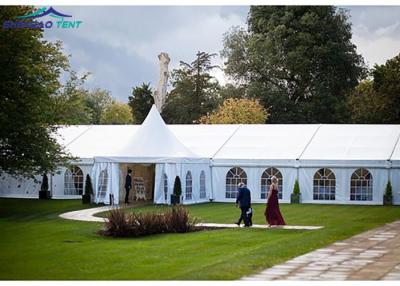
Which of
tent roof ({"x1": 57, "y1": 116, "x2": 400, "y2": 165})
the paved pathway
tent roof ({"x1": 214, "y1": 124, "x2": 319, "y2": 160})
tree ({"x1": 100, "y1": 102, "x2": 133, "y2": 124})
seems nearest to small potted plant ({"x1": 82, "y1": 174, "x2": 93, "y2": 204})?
tent roof ({"x1": 57, "y1": 116, "x2": 400, "y2": 165})

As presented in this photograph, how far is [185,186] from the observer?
2659 centimetres

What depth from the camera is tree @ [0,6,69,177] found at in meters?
21.2

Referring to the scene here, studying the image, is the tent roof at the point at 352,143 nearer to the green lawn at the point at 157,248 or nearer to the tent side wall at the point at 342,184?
the tent side wall at the point at 342,184

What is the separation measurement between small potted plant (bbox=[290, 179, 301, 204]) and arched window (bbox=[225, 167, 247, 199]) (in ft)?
6.54

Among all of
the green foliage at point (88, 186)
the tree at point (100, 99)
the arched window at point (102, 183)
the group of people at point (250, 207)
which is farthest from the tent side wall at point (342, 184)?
the tree at point (100, 99)

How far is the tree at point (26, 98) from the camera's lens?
21156 mm

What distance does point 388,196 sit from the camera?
26625mm

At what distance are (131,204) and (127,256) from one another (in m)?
12.5

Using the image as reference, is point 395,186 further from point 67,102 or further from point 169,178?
point 67,102

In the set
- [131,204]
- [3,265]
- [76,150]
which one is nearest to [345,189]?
[131,204]

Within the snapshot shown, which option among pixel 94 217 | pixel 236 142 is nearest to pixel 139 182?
pixel 236 142

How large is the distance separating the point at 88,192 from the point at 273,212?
9.80 metres

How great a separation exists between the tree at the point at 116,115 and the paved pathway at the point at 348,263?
4751 cm

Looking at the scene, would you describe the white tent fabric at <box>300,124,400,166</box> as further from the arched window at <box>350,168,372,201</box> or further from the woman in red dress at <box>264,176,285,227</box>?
the woman in red dress at <box>264,176,285,227</box>
